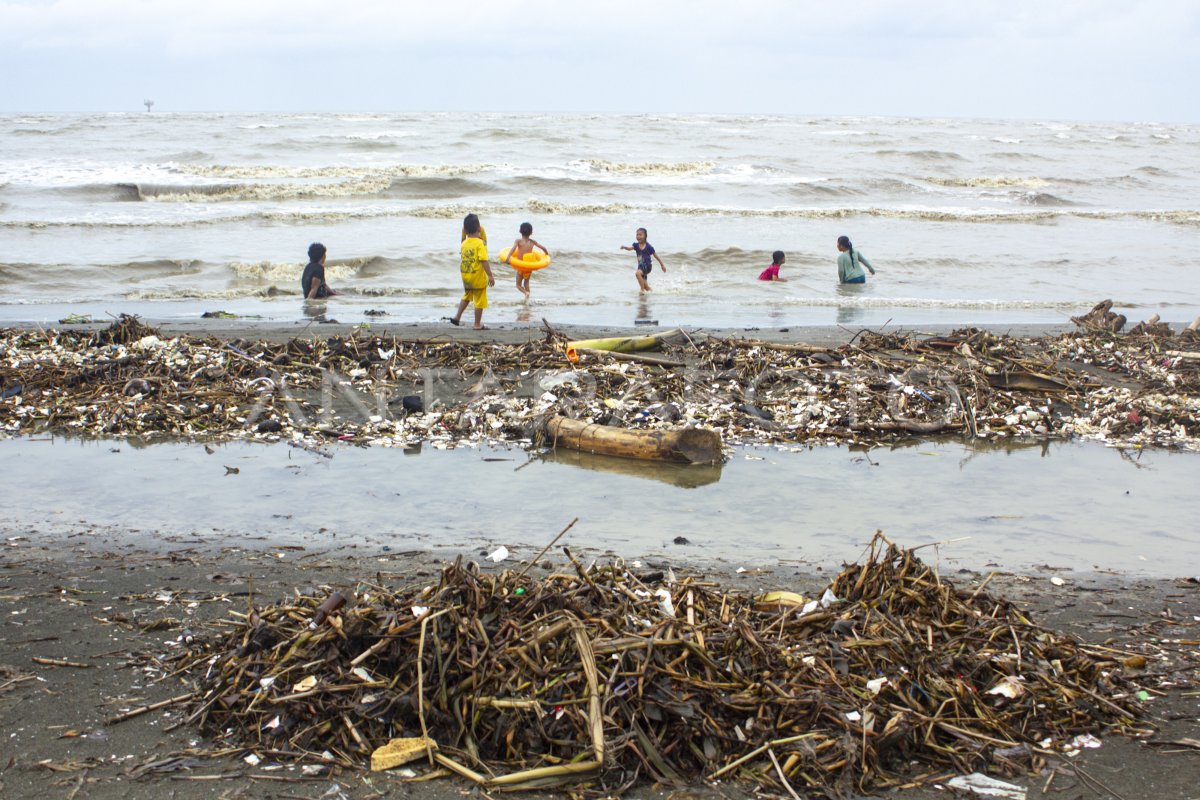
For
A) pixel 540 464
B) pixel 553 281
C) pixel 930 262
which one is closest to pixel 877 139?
pixel 930 262

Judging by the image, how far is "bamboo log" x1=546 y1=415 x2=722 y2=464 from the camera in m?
7.48

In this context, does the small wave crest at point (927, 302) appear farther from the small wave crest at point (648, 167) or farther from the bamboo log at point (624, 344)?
the small wave crest at point (648, 167)

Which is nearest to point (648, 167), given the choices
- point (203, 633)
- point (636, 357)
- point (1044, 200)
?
point (1044, 200)

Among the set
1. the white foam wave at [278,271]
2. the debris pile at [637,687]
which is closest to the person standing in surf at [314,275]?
the white foam wave at [278,271]

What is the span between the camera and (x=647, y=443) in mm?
7559

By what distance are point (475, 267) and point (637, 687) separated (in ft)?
29.8

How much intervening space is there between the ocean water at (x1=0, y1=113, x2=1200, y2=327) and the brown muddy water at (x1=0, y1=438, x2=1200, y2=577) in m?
6.15

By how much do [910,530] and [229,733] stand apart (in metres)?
4.14

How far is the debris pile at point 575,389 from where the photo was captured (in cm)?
831

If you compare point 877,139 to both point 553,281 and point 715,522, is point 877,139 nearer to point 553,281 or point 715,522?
point 553,281

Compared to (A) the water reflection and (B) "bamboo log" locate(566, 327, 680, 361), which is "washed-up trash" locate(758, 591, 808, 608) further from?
(B) "bamboo log" locate(566, 327, 680, 361)

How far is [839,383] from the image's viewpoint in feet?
30.0

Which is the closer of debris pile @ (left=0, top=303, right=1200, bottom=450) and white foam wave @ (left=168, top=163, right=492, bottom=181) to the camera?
debris pile @ (left=0, top=303, right=1200, bottom=450)

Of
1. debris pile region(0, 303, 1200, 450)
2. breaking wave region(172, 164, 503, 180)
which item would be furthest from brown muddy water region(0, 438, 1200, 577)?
breaking wave region(172, 164, 503, 180)
